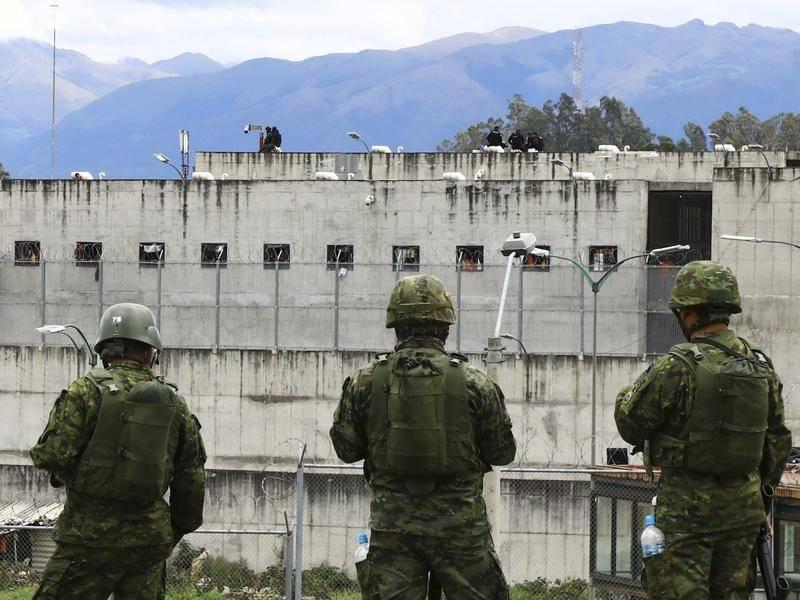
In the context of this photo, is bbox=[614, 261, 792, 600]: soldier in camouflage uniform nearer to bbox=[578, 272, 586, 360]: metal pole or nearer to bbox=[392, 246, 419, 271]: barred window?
bbox=[578, 272, 586, 360]: metal pole

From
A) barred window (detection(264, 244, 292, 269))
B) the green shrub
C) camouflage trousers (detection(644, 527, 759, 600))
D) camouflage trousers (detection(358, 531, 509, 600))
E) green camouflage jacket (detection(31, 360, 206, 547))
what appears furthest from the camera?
barred window (detection(264, 244, 292, 269))

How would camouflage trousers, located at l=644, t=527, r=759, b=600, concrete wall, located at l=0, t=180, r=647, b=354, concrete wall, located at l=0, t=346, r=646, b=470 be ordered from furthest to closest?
concrete wall, located at l=0, t=180, r=647, b=354 < concrete wall, located at l=0, t=346, r=646, b=470 < camouflage trousers, located at l=644, t=527, r=759, b=600

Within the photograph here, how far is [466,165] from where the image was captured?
48.8 metres

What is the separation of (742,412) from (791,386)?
28.0 meters

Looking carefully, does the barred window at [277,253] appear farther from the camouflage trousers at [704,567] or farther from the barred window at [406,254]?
the camouflage trousers at [704,567]

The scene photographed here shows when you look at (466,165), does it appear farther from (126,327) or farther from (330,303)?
(126,327)

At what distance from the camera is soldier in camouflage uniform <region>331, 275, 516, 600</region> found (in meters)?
7.36

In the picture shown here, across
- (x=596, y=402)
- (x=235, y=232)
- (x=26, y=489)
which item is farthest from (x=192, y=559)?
(x=235, y=232)

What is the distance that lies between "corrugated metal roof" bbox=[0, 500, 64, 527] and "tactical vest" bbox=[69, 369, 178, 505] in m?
21.7

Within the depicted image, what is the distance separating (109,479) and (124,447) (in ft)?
0.63

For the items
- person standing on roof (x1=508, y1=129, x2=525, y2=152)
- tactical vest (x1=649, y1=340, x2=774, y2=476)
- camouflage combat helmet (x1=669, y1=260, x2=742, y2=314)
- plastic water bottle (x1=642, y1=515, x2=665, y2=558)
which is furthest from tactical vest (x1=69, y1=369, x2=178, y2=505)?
person standing on roof (x1=508, y1=129, x2=525, y2=152)

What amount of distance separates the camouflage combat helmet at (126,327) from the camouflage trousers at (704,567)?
3.06 metres

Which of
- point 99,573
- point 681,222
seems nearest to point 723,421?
point 99,573

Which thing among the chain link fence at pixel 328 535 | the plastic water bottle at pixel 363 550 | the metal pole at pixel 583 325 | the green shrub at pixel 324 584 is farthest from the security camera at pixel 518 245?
the metal pole at pixel 583 325
